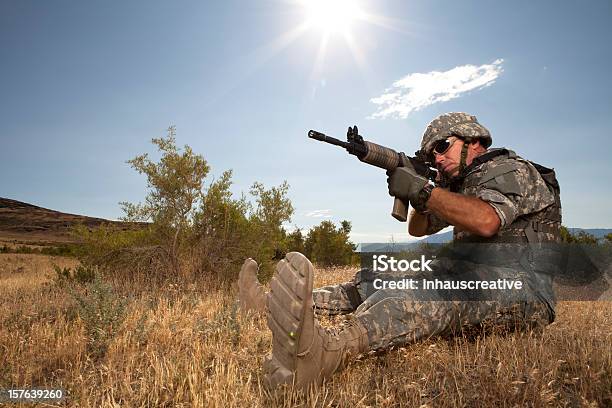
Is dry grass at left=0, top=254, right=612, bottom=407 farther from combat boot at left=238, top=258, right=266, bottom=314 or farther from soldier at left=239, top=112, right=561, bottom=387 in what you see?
combat boot at left=238, top=258, right=266, bottom=314

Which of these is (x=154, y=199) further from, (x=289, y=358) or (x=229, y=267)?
(x=289, y=358)

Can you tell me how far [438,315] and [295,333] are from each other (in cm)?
126

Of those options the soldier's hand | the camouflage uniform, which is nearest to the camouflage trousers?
the camouflage uniform

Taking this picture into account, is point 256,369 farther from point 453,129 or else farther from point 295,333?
point 453,129

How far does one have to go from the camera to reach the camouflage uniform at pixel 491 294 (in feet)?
9.01

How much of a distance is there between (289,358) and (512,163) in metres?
2.43

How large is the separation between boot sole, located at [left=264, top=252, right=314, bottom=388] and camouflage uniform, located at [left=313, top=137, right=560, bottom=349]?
2.26ft

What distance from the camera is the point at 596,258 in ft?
37.8

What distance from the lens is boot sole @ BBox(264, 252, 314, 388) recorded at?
213cm

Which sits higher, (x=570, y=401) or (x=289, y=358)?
(x=289, y=358)

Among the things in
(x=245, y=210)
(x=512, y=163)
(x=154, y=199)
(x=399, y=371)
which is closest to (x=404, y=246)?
(x=245, y=210)

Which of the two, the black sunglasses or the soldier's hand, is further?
the black sunglasses

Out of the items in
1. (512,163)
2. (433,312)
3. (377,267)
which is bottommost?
(433,312)

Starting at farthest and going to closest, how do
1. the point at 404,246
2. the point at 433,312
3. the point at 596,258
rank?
the point at 596,258 < the point at 404,246 < the point at 433,312
